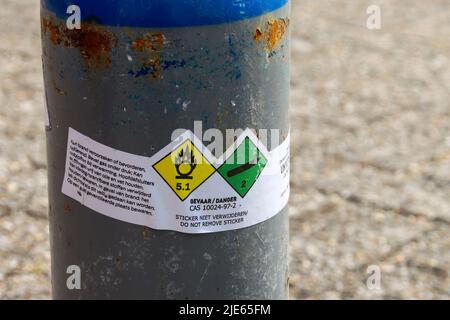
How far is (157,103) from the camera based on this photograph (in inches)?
99.9

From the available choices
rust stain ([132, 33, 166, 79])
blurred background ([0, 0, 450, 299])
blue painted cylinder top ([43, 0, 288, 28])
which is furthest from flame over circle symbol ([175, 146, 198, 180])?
blurred background ([0, 0, 450, 299])

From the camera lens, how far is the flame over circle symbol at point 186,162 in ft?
8.43

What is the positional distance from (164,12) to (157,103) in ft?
0.78

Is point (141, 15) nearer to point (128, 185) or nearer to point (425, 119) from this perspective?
point (128, 185)

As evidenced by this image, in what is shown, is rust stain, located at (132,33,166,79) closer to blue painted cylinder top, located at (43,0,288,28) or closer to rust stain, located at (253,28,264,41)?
blue painted cylinder top, located at (43,0,288,28)

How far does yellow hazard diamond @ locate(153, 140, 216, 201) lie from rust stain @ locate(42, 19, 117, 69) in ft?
0.96

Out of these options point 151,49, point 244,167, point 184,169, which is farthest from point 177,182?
point 151,49

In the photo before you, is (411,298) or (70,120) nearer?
(70,120)

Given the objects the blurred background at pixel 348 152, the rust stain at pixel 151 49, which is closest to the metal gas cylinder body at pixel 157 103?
the rust stain at pixel 151 49

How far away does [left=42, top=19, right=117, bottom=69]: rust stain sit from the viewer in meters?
2.52

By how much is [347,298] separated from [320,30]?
10.3 feet

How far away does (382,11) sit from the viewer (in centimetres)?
743

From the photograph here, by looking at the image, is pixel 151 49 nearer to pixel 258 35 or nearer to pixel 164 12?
pixel 164 12
